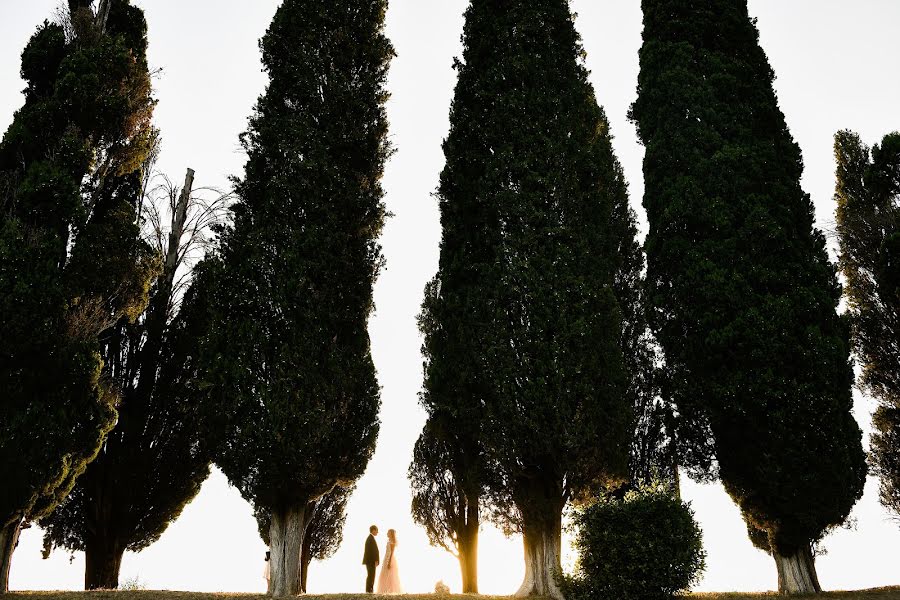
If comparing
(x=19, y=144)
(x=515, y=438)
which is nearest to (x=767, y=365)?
(x=515, y=438)

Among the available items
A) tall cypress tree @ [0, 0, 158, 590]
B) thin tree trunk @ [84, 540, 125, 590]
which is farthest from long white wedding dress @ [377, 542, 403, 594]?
tall cypress tree @ [0, 0, 158, 590]

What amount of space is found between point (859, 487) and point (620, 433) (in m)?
5.12

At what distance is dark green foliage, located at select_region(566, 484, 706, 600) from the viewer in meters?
→ 9.34

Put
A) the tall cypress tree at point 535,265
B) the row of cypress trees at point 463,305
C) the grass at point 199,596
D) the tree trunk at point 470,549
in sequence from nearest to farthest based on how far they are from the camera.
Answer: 1. the grass at point 199,596
2. the row of cypress trees at point 463,305
3. the tall cypress tree at point 535,265
4. the tree trunk at point 470,549

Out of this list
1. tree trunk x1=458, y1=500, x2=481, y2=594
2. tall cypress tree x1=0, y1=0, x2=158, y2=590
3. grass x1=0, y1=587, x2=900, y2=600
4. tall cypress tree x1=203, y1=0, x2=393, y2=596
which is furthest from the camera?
tree trunk x1=458, y1=500, x2=481, y2=594

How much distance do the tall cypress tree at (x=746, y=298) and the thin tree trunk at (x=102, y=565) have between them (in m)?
12.6

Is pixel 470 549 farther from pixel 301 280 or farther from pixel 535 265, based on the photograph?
pixel 301 280

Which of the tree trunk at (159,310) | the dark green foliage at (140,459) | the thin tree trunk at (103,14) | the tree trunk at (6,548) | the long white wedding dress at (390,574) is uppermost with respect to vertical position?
the thin tree trunk at (103,14)

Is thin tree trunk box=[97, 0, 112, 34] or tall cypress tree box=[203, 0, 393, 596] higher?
thin tree trunk box=[97, 0, 112, 34]

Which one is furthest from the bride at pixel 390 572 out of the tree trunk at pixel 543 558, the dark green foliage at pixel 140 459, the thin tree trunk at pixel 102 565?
the thin tree trunk at pixel 102 565

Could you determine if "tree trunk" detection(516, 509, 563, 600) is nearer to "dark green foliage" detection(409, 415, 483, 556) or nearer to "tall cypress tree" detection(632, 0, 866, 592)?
"dark green foliage" detection(409, 415, 483, 556)

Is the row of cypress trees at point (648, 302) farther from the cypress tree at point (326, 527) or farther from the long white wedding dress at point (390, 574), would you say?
the cypress tree at point (326, 527)

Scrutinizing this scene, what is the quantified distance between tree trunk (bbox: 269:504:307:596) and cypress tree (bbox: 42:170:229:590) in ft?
9.47

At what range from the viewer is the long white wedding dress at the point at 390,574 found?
576 inches
